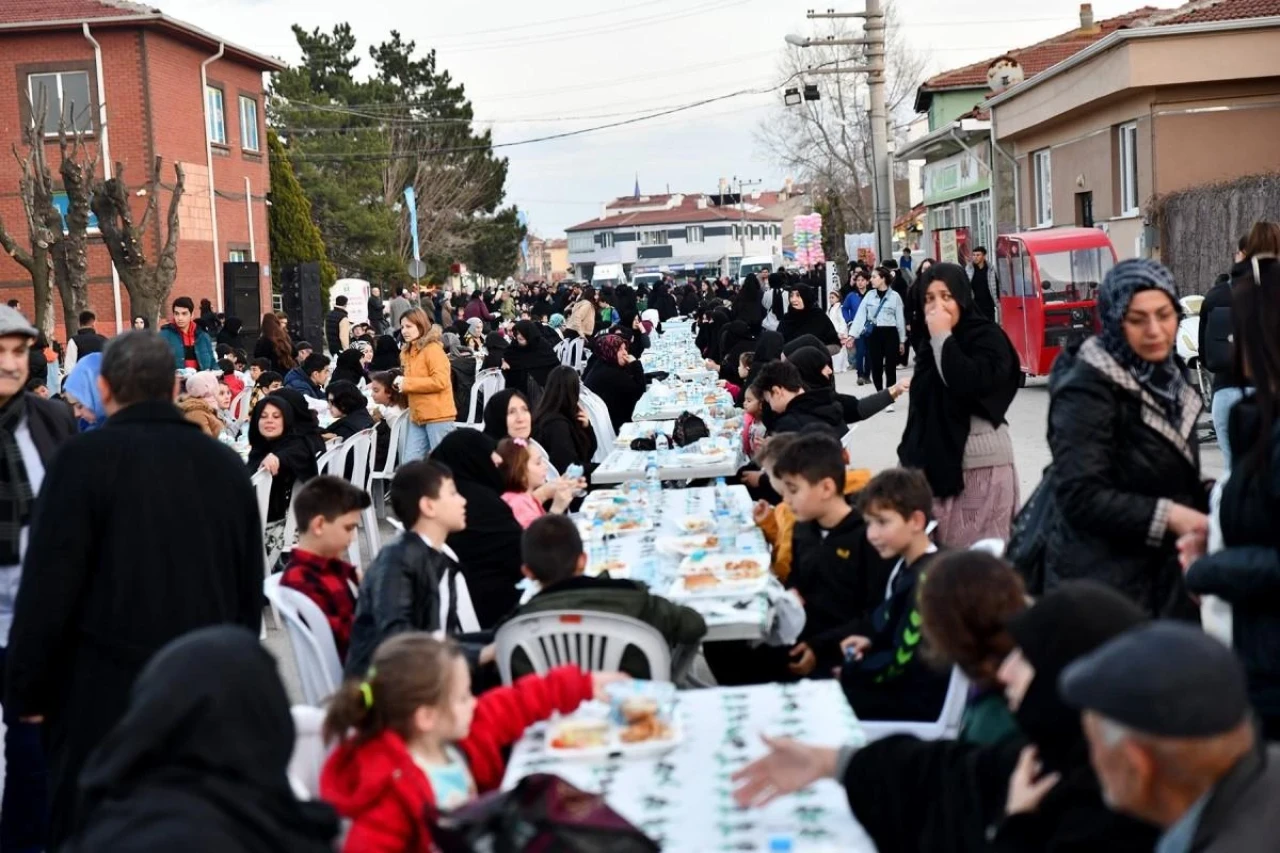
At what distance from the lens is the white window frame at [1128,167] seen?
28.8m

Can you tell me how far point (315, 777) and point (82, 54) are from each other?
34.3m

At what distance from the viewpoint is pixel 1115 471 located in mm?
4758

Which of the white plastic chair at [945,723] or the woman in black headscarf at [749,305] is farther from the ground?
the woman in black headscarf at [749,305]

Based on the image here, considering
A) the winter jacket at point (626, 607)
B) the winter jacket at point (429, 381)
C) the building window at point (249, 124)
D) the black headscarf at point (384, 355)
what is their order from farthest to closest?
1. the building window at point (249, 124)
2. the black headscarf at point (384, 355)
3. the winter jacket at point (429, 381)
4. the winter jacket at point (626, 607)

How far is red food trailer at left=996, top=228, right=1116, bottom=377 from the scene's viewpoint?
69.6 ft

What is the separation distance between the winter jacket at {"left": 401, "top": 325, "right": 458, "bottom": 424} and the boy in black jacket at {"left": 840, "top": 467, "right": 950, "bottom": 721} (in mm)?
7402

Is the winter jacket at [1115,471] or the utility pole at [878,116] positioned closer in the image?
the winter jacket at [1115,471]

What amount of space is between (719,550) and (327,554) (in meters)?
1.85

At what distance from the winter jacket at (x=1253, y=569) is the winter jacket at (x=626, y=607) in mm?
1824

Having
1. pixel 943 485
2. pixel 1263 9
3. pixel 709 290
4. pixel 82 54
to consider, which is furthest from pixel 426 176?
pixel 943 485

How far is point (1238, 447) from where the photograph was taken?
4.00m

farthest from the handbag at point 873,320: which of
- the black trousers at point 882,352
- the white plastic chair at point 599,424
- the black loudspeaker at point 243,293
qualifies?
the black loudspeaker at point 243,293

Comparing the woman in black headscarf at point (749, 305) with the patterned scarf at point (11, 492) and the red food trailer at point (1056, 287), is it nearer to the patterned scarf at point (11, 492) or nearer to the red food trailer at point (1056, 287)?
the red food trailer at point (1056, 287)

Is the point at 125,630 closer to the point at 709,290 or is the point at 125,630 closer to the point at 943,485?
the point at 943,485
